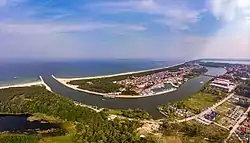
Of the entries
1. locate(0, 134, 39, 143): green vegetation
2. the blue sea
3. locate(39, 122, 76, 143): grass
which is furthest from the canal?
the blue sea

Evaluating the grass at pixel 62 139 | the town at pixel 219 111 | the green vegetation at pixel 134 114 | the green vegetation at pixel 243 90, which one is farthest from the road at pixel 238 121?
the grass at pixel 62 139

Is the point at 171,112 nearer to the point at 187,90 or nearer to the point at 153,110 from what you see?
the point at 153,110

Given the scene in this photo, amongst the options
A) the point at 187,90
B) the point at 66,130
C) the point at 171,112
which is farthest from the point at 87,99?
the point at 187,90

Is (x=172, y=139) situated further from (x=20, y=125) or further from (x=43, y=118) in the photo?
(x=20, y=125)

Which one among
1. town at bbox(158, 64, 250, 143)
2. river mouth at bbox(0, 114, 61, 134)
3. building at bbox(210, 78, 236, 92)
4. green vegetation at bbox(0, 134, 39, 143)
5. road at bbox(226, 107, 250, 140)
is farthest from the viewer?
building at bbox(210, 78, 236, 92)

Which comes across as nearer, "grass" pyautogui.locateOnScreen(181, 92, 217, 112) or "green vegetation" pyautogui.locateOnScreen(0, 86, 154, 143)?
"green vegetation" pyautogui.locateOnScreen(0, 86, 154, 143)

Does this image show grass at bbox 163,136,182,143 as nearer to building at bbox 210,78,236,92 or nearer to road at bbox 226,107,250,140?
road at bbox 226,107,250,140

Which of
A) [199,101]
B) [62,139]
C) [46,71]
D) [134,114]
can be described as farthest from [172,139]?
[46,71]
